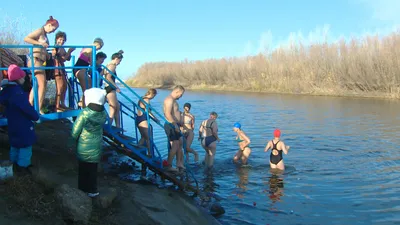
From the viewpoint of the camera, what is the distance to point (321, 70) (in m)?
43.5

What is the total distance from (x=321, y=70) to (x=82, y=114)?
41317 mm

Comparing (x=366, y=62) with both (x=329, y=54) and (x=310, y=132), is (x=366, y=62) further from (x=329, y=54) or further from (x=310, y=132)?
(x=310, y=132)

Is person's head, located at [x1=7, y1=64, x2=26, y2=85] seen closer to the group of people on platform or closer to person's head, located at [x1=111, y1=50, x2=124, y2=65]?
the group of people on platform

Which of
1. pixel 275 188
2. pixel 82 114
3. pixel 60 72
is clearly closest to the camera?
pixel 82 114

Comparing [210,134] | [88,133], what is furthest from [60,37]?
[210,134]

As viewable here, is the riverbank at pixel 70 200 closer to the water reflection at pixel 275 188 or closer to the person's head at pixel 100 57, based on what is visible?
the water reflection at pixel 275 188

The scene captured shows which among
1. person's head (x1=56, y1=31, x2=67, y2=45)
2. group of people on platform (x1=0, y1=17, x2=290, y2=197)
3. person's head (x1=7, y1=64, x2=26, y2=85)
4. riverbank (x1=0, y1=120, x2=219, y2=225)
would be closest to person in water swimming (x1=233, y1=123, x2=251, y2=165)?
group of people on platform (x1=0, y1=17, x2=290, y2=197)

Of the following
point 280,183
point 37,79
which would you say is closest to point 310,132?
point 280,183

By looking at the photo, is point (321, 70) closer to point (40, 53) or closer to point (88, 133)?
point (40, 53)

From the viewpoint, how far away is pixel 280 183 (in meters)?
9.19

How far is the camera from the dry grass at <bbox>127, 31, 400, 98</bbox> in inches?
1448

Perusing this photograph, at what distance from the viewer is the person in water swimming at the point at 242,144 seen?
10.6 metres

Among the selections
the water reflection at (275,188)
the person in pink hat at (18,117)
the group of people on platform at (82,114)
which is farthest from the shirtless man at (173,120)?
the person in pink hat at (18,117)

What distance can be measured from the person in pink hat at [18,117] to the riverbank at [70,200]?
0.34 meters
